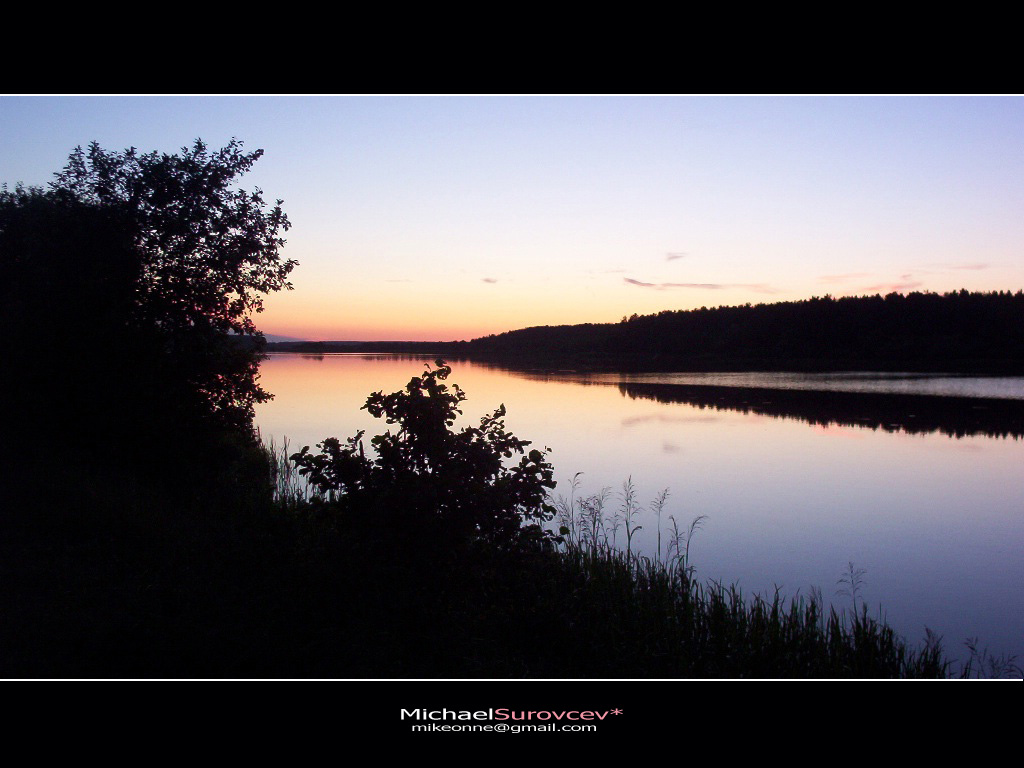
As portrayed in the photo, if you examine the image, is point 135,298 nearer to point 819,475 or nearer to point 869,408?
point 819,475

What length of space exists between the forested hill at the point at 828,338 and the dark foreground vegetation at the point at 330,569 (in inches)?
2038

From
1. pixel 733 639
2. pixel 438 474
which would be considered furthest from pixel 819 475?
pixel 438 474

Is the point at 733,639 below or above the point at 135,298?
below

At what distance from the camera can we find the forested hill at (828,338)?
2223 inches

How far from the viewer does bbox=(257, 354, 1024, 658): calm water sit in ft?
29.3

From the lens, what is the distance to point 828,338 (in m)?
66.3

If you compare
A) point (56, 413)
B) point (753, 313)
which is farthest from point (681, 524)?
point (753, 313)

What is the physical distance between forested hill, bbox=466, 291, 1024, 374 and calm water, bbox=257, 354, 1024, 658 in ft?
92.1

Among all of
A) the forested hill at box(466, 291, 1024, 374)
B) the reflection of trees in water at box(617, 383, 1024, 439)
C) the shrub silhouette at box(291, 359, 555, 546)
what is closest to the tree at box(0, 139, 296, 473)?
the shrub silhouette at box(291, 359, 555, 546)

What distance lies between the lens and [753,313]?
7719 centimetres

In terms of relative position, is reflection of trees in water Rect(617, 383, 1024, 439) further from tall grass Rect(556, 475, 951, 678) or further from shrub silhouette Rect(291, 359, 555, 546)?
shrub silhouette Rect(291, 359, 555, 546)

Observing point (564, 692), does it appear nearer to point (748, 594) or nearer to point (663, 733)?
point (663, 733)

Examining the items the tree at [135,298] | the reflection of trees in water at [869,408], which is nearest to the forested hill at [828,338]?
the reflection of trees in water at [869,408]

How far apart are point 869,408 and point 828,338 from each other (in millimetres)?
42958
